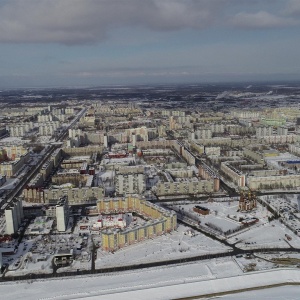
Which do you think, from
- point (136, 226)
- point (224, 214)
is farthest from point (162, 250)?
point (224, 214)

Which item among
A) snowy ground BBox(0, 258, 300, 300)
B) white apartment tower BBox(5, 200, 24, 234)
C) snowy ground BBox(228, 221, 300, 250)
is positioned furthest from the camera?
white apartment tower BBox(5, 200, 24, 234)

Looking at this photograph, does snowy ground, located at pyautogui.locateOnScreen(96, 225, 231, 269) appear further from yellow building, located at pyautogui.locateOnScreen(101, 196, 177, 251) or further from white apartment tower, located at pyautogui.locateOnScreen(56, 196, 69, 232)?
white apartment tower, located at pyautogui.locateOnScreen(56, 196, 69, 232)

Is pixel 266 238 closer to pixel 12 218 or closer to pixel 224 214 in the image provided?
pixel 224 214

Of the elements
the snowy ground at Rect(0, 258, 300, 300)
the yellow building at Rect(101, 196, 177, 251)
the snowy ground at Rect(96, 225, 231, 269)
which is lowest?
the snowy ground at Rect(0, 258, 300, 300)

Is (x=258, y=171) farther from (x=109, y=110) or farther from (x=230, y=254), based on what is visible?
(x=109, y=110)

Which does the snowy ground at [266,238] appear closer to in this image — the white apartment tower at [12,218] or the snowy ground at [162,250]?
the snowy ground at [162,250]

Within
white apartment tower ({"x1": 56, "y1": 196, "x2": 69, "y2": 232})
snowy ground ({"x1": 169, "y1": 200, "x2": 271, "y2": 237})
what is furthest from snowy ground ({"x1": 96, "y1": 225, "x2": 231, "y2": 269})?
white apartment tower ({"x1": 56, "y1": 196, "x2": 69, "y2": 232})

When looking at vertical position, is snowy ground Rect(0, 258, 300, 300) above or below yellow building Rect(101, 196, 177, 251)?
below

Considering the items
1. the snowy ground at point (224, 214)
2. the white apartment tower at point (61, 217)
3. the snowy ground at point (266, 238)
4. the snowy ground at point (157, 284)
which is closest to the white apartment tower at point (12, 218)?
the white apartment tower at point (61, 217)
